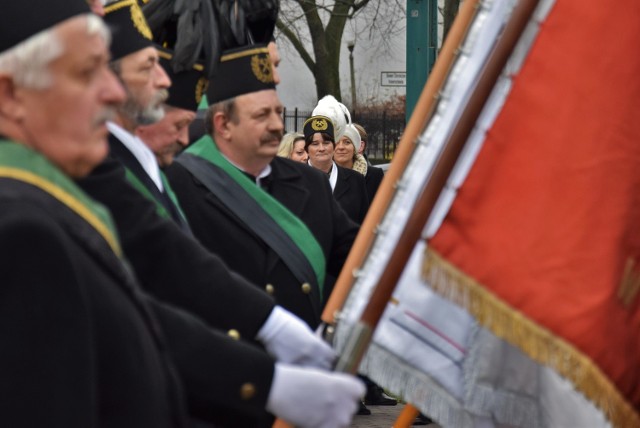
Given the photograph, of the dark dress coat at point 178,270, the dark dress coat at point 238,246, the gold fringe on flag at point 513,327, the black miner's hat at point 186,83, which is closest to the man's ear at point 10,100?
the dark dress coat at point 178,270

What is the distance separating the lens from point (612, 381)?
145 inches

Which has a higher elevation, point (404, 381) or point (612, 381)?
point (612, 381)

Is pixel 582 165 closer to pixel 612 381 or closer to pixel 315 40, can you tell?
pixel 612 381

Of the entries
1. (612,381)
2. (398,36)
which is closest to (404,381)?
(612,381)

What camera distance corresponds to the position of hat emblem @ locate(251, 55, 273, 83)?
485 centimetres

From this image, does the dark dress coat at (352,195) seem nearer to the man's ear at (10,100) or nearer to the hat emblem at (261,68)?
the hat emblem at (261,68)

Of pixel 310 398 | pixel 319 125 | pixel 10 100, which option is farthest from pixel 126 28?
pixel 319 125

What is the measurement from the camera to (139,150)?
12.3ft

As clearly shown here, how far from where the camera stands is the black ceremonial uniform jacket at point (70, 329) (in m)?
2.03

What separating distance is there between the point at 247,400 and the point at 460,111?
996 millimetres

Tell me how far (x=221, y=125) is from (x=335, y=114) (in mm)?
5528

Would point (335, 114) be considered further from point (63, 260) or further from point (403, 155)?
point (63, 260)

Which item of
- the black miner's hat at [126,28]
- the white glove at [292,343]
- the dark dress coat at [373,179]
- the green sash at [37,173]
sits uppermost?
the green sash at [37,173]

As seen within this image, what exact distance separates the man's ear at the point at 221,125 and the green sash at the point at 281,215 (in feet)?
0.24
